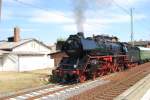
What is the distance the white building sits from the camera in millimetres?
41719

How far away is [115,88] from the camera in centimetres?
2034

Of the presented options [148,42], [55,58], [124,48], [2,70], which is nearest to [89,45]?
[124,48]

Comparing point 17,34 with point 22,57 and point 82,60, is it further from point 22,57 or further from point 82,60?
point 82,60

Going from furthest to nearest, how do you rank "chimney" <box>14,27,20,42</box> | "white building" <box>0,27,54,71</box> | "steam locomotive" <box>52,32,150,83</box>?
"chimney" <box>14,27,20,42</box>
"white building" <box>0,27,54,71</box>
"steam locomotive" <box>52,32,150,83</box>

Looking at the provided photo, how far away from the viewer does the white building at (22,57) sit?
4172 centimetres

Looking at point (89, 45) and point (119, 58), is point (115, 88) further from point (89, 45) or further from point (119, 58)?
point (119, 58)

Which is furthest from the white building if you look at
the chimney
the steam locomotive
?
the steam locomotive

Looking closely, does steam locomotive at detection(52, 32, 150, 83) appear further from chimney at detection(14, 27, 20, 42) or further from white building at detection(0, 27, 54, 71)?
chimney at detection(14, 27, 20, 42)

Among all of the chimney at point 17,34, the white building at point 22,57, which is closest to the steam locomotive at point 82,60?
the white building at point 22,57

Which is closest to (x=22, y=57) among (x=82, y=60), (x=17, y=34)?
(x=17, y=34)

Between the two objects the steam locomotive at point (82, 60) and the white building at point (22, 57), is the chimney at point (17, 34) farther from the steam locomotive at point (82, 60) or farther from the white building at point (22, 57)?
the steam locomotive at point (82, 60)

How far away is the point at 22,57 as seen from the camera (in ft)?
140

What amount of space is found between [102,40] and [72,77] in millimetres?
6573

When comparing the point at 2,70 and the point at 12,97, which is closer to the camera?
the point at 12,97
